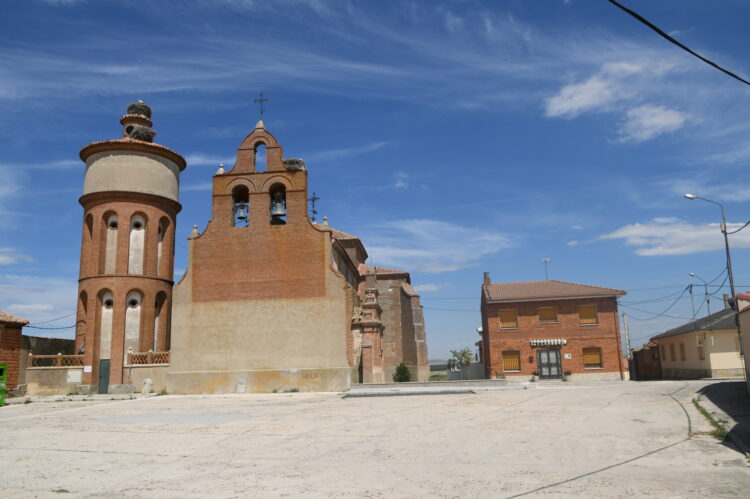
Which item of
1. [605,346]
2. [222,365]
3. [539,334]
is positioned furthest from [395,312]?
[222,365]

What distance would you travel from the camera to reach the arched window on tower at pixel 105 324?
31391mm

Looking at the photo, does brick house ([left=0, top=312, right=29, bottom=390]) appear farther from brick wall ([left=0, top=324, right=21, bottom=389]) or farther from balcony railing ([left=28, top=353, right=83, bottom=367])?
balcony railing ([left=28, top=353, right=83, bottom=367])

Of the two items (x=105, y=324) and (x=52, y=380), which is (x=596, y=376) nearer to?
(x=105, y=324)

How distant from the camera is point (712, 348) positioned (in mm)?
34344

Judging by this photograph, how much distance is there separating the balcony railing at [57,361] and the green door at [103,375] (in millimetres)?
1115

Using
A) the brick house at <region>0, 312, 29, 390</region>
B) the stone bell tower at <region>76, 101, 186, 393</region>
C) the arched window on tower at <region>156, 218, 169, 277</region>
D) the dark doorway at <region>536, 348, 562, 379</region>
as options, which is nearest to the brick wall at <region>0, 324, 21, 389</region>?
the brick house at <region>0, 312, 29, 390</region>

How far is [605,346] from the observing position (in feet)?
129

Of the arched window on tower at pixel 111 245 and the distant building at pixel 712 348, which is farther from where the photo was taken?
the distant building at pixel 712 348

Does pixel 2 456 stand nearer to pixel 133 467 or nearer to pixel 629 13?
pixel 133 467

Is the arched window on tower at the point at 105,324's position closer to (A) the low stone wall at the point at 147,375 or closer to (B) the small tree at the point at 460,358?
(A) the low stone wall at the point at 147,375

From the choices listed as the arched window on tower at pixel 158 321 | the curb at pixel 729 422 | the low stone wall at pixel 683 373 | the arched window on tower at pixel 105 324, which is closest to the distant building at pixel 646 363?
the low stone wall at pixel 683 373

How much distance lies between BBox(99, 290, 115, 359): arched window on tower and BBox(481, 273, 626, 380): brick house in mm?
24695

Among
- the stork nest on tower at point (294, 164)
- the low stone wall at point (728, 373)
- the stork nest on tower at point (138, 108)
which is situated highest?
the stork nest on tower at point (138, 108)

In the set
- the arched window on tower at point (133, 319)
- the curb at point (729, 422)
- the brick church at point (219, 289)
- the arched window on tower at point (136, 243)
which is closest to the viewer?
the curb at point (729, 422)
